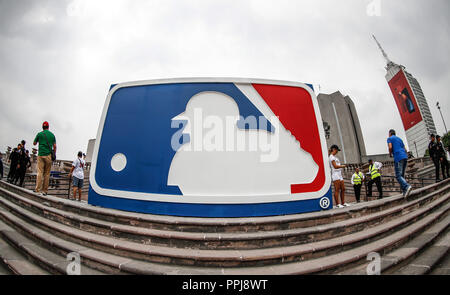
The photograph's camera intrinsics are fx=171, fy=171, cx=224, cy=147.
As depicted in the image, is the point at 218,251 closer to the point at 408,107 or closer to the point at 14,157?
the point at 14,157

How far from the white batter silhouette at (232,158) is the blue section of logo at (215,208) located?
253 millimetres

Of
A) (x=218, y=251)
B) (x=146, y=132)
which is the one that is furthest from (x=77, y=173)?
(x=218, y=251)

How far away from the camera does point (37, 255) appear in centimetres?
261

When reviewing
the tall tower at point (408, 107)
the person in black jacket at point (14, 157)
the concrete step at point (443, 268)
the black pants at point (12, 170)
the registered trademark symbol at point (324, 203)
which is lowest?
the concrete step at point (443, 268)

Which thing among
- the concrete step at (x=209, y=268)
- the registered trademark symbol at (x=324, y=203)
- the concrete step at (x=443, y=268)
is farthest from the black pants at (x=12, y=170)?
the concrete step at (x=443, y=268)

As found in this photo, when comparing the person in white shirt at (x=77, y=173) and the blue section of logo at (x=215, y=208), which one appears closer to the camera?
the blue section of logo at (x=215, y=208)

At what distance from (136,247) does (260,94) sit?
12.6ft

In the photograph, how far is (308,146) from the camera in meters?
4.12

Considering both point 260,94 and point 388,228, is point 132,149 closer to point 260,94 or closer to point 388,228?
point 260,94

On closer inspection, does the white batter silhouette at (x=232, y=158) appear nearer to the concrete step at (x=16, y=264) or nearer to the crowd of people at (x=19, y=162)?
the concrete step at (x=16, y=264)

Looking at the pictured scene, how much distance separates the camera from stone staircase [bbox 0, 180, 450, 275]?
7.88 ft

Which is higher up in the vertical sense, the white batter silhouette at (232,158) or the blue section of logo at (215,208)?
the white batter silhouette at (232,158)

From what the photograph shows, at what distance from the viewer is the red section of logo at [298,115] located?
4.09 meters
